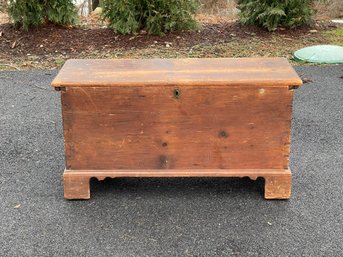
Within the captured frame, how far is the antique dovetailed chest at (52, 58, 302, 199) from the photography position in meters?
3.08

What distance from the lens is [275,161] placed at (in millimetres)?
3203

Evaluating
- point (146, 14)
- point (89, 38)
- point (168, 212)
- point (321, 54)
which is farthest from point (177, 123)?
point (89, 38)

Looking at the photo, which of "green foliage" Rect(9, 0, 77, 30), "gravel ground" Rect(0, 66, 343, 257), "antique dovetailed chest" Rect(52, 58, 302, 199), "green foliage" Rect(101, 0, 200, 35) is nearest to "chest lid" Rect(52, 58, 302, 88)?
"antique dovetailed chest" Rect(52, 58, 302, 199)

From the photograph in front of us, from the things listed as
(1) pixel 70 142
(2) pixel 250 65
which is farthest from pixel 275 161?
(1) pixel 70 142

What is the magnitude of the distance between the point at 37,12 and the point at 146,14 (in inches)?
57.1

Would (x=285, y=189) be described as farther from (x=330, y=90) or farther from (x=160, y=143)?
(x=330, y=90)

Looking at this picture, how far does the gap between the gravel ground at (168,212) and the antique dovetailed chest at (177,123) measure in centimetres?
18

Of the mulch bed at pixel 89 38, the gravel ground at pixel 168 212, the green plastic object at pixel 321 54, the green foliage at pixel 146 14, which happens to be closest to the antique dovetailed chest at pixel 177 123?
the gravel ground at pixel 168 212

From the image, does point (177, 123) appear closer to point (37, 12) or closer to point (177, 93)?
point (177, 93)

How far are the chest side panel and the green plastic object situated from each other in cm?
359

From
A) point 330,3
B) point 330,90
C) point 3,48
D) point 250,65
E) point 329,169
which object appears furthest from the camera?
point 330,3

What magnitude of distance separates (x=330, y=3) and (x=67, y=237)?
7.94 m

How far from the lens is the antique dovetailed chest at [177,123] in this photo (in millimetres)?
3082

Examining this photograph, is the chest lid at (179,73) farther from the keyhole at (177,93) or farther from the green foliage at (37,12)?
the green foliage at (37,12)
